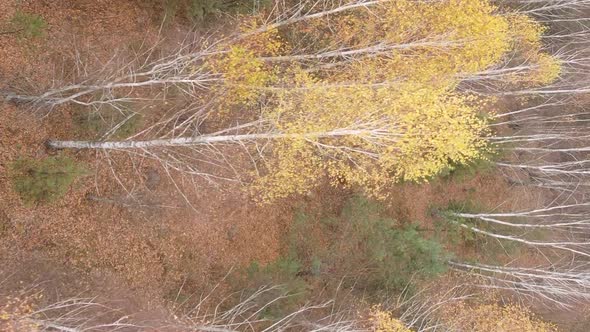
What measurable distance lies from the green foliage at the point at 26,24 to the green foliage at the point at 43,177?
2780mm

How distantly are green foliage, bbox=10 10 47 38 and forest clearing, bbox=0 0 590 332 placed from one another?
0.05 meters

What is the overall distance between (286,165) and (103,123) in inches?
173

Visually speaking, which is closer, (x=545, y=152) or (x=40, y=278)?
(x=40, y=278)

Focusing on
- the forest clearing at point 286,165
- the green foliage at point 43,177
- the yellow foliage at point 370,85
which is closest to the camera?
the yellow foliage at point 370,85

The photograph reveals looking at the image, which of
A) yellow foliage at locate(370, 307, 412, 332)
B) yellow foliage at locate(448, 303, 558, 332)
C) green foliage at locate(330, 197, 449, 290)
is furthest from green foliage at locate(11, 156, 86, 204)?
yellow foliage at locate(448, 303, 558, 332)

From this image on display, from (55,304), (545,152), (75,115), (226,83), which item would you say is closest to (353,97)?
(226,83)

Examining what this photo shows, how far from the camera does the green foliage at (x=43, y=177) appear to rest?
414 inches

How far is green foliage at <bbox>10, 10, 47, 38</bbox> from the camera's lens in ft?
37.2

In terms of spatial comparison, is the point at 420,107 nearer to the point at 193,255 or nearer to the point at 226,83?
the point at 226,83

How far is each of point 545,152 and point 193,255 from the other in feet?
38.8

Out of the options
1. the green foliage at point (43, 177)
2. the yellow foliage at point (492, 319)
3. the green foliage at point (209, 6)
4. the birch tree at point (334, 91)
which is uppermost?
the green foliage at point (209, 6)

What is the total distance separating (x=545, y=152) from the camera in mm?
17266

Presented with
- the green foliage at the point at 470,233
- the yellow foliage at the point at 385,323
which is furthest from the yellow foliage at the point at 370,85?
the green foliage at the point at 470,233

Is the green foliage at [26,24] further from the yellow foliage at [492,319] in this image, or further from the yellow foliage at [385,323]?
the yellow foliage at [492,319]
